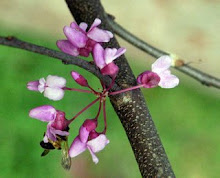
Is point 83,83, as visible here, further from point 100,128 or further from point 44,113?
point 100,128

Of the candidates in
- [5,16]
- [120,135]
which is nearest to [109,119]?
[120,135]

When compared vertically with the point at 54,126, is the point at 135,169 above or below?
below

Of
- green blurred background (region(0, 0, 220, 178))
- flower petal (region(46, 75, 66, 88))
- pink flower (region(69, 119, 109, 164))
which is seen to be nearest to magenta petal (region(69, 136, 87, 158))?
pink flower (region(69, 119, 109, 164))

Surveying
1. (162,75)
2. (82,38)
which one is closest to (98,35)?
(82,38)

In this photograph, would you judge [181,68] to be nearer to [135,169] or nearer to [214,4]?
[135,169]

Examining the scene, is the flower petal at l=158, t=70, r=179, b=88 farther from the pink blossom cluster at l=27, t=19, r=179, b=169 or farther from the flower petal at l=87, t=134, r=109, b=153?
the flower petal at l=87, t=134, r=109, b=153

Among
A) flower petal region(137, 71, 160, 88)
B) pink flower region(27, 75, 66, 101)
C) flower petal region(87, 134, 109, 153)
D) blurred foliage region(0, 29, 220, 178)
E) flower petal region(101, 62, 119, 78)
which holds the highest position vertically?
flower petal region(101, 62, 119, 78)

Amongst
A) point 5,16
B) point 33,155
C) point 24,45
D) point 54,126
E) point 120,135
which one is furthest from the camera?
point 5,16
